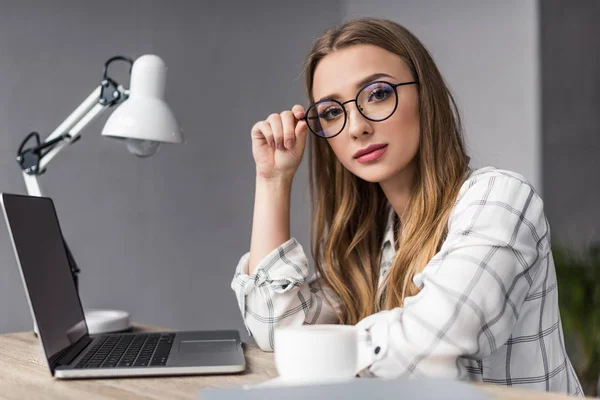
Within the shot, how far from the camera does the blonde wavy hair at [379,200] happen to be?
4.28 ft

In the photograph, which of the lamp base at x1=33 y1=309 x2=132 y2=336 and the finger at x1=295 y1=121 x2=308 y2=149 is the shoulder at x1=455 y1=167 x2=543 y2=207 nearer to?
the finger at x1=295 y1=121 x2=308 y2=149

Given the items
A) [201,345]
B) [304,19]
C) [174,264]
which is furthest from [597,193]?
[201,345]

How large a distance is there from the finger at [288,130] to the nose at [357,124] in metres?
0.20

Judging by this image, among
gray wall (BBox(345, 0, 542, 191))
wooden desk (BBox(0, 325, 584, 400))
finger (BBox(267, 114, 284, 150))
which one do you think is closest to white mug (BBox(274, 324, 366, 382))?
wooden desk (BBox(0, 325, 584, 400))

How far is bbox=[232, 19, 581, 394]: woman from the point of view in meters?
→ 0.92

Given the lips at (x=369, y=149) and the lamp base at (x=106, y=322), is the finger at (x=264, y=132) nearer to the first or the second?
the lips at (x=369, y=149)

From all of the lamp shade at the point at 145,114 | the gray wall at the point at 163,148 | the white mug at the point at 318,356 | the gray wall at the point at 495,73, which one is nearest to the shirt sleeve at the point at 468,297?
the white mug at the point at 318,356

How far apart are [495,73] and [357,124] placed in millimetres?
1772

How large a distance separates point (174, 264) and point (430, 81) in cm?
120

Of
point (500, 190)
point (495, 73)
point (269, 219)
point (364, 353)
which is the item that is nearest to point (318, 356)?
point (364, 353)

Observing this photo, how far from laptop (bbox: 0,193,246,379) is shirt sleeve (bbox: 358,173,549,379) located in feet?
0.95

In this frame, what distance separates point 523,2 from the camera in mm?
2906

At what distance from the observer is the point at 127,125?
1582 mm

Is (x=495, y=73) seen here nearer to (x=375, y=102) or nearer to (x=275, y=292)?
(x=375, y=102)
